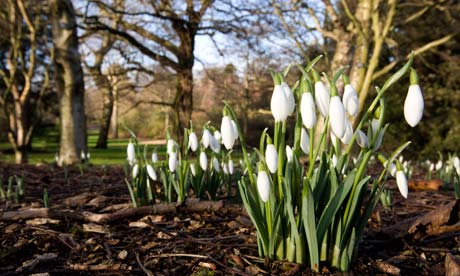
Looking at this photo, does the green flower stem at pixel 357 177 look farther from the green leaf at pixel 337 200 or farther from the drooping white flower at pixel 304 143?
the drooping white flower at pixel 304 143

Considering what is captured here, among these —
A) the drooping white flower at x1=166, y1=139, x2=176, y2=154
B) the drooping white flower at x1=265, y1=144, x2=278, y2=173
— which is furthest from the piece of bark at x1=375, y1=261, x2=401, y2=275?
the drooping white flower at x1=166, y1=139, x2=176, y2=154

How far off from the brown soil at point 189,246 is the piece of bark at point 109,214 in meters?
0.02

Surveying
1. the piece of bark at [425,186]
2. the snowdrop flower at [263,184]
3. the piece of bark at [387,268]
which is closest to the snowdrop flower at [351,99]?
the snowdrop flower at [263,184]

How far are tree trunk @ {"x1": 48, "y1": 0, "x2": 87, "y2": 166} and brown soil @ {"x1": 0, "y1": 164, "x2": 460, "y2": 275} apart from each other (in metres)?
5.25

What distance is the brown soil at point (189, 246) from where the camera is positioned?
1.65m

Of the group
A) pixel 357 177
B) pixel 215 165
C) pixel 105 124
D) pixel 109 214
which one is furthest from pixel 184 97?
pixel 105 124

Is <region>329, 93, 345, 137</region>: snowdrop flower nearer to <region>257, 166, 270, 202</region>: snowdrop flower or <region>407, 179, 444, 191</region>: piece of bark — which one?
<region>257, 166, 270, 202</region>: snowdrop flower

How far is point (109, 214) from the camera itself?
2.36 meters

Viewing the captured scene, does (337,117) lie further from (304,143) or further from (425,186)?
(425,186)

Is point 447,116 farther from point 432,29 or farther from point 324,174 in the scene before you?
point 324,174

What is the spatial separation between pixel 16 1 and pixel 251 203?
10106mm

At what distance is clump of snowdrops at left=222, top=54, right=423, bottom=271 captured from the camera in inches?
55.3

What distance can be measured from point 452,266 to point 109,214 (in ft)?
5.73

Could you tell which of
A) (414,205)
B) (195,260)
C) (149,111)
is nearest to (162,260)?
(195,260)
